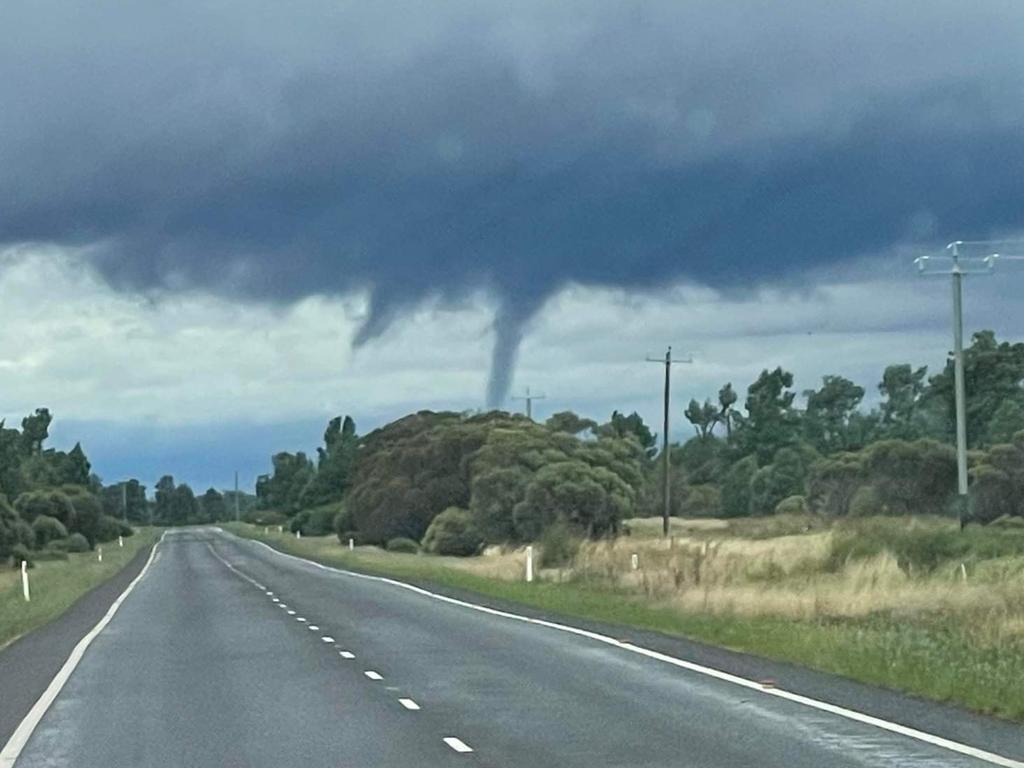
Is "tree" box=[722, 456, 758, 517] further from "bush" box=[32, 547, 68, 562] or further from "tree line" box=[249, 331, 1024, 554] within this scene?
"bush" box=[32, 547, 68, 562]

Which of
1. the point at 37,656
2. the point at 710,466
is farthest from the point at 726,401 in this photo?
the point at 37,656

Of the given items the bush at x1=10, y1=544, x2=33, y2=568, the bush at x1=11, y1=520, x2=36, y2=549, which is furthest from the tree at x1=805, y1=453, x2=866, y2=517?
the bush at x1=11, y1=520, x2=36, y2=549

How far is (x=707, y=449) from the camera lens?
16962 cm

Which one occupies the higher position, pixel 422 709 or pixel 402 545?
pixel 402 545

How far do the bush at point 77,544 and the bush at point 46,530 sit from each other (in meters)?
0.66

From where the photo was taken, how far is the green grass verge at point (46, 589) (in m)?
39.5

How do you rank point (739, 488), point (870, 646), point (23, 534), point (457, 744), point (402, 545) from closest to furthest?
1. point (457, 744)
2. point (870, 646)
3. point (23, 534)
4. point (402, 545)
5. point (739, 488)

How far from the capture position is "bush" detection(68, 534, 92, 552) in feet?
426

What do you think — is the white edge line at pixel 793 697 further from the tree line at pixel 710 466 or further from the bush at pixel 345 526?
the bush at pixel 345 526

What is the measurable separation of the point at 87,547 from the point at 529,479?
2009 inches

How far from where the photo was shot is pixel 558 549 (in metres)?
57.7

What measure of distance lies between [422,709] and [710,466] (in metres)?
141

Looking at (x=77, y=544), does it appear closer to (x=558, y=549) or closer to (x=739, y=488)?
(x=739, y=488)

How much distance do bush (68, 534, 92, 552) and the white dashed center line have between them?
385 ft
